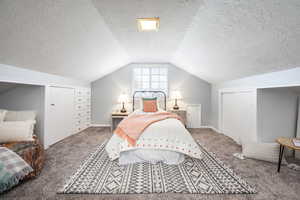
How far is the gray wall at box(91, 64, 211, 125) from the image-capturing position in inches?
178

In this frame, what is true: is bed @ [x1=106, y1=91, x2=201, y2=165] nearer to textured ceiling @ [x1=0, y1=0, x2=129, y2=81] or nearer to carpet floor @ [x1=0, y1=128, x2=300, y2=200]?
carpet floor @ [x1=0, y1=128, x2=300, y2=200]

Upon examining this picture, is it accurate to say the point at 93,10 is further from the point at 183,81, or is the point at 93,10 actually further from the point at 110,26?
the point at 183,81

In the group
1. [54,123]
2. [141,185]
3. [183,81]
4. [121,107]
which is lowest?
[141,185]

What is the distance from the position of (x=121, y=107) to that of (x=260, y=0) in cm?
405

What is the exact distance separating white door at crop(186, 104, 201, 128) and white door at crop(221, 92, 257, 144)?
79 centimetres

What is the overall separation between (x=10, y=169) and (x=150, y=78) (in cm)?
393

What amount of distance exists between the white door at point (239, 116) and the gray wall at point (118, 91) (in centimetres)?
85

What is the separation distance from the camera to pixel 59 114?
3.02 m

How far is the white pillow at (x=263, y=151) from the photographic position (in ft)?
6.72

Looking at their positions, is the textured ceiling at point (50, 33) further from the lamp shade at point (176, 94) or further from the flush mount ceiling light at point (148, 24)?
the lamp shade at point (176, 94)

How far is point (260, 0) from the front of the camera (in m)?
1.21

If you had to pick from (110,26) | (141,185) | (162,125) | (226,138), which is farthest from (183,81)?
(141,185)

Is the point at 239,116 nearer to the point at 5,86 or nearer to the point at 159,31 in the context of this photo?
the point at 159,31

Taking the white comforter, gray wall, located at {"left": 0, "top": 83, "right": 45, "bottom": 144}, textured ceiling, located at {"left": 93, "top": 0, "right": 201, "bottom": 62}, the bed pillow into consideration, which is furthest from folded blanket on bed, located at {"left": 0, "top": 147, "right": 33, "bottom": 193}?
the bed pillow
